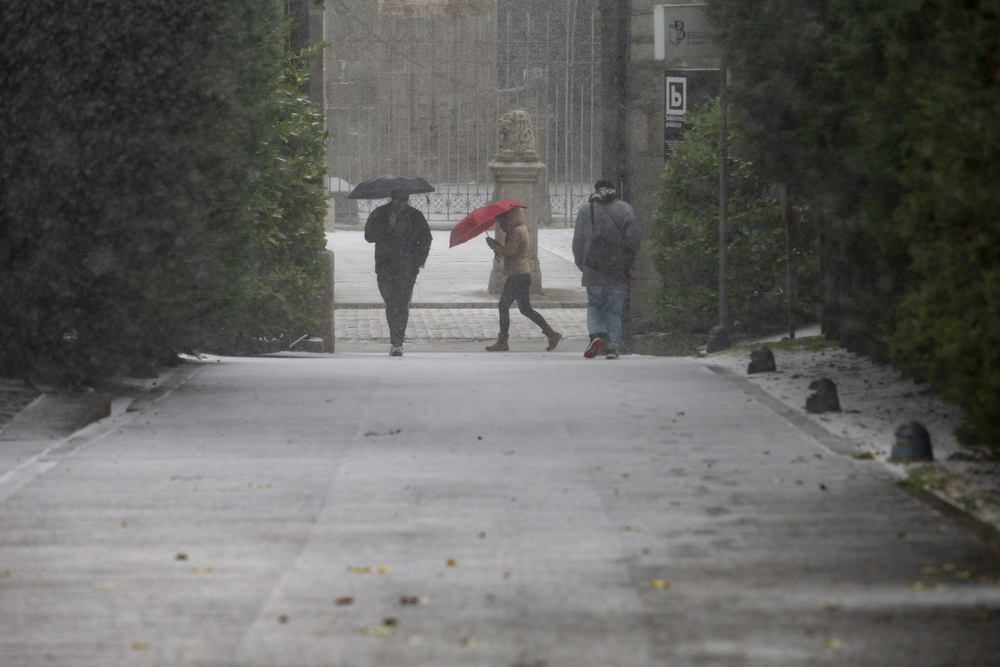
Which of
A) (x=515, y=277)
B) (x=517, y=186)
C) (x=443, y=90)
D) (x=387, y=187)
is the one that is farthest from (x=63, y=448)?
(x=443, y=90)

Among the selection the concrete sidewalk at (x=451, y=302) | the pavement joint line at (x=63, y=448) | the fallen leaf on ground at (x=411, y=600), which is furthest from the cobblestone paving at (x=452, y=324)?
the fallen leaf on ground at (x=411, y=600)

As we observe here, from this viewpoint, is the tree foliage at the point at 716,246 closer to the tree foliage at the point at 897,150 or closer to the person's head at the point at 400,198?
the tree foliage at the point at 897,150

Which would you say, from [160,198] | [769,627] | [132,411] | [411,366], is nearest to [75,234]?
[160,198]

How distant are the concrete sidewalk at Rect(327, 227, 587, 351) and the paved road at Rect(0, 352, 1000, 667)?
9.33m

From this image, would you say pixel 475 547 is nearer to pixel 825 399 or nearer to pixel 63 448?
pixel 63 448

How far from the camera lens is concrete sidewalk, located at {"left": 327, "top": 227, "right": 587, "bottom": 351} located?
1842 cm

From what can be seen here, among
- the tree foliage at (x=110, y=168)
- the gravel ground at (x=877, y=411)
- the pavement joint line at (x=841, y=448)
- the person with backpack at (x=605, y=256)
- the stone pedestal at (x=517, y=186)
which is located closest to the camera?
the pavement joint line at (x=841, y=448)

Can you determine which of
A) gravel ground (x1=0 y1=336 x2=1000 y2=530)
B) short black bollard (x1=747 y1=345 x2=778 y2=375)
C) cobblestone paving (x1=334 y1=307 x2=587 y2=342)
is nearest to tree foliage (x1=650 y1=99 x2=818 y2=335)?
gravel ground (x1=0 y1=336 x2=1000 y2=530)

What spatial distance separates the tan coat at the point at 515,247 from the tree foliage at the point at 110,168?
637cm

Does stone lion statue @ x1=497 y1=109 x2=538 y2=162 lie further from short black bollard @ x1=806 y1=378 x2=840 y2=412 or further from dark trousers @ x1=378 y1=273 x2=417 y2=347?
short black bollard @ x1=806 y1=378 x2=840 y2=412

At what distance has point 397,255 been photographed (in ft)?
51.9

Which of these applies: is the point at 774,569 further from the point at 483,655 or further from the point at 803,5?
the point at 803,5

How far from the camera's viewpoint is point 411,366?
1220 centimetres

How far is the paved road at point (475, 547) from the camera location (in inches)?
176
